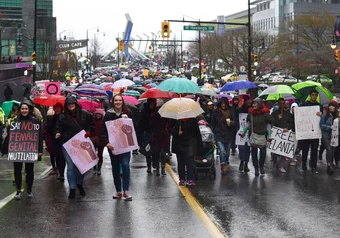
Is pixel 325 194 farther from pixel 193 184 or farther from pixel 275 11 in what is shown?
pixel 275 11

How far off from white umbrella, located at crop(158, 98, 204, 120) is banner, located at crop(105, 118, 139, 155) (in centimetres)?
123

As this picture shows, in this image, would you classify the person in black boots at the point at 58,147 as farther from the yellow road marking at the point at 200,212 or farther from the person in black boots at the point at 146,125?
the yellow road marking at the point at 200,212

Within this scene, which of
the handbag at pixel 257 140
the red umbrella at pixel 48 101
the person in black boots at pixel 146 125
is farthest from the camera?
the red umbrella at pixel 48 101

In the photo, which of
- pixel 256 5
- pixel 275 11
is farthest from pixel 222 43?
pixel 256 5

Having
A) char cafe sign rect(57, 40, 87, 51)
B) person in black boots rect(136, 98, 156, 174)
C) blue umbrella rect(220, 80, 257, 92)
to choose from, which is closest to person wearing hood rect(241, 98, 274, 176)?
person in black boots rect(136, 98, 156, 174)

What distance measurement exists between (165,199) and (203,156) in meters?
2.41

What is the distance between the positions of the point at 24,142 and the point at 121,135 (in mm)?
1666

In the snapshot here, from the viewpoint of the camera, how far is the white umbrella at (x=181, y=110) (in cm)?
1166

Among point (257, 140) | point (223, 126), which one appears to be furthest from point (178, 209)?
point (223, 126)

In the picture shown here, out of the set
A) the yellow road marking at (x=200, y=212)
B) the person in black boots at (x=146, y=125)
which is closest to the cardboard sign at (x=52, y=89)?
the person in black boots at (x=146, y=125)

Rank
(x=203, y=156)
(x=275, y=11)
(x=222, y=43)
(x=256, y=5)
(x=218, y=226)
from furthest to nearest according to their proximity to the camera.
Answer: (x=256, y=5) → (x=275, y=11) → (x=222, y=43) → (x=203, y=156) → (x=218, y=226)

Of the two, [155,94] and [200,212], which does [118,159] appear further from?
[155,94]

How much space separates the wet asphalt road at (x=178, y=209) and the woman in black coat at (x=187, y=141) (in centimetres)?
48

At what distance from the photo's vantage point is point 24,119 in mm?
10852
